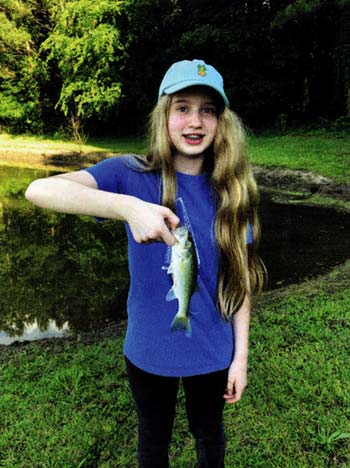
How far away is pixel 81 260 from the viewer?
6562 mm

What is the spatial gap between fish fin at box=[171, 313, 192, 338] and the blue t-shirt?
0.06 meters

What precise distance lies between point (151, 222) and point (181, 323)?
0.51 m

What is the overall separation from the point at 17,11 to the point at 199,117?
24.1 metres

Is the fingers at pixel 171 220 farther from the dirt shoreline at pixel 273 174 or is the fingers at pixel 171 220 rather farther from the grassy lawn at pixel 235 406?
the dirt shoreline at pixel 273 174

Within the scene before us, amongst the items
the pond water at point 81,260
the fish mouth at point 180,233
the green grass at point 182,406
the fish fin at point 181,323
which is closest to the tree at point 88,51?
the pond water at point 81,260

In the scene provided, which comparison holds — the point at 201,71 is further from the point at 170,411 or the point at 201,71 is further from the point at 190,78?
the point at 170,411

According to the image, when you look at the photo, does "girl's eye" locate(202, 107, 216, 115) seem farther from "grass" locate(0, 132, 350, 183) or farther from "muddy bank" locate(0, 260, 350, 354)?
"grass" locate(0, 132, 350, 183)

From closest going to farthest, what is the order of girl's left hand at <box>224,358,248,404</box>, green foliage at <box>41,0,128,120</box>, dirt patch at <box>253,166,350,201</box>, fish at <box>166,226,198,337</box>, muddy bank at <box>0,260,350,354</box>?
fish at <box>166,226,198,337</box>, girl's left hand at <box>224,358,248,404</box>, muddy bank at <box>0,260,350,354</box>, dirt patch at <box>253,166,350,201</box>, green foliage at <box>41,0,128,120</box>

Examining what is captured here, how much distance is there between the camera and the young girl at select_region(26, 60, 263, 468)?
166 centimetres

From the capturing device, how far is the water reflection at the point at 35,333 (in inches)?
171

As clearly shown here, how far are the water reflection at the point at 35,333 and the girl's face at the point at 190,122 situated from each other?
10.6 feet

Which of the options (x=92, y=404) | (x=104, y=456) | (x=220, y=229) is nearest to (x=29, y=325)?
(x=92, y=404)

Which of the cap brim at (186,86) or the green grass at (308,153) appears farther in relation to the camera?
the green grass at (308,153)

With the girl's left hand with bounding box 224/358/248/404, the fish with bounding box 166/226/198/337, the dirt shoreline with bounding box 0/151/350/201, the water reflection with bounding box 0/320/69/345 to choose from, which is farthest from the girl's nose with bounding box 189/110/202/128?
the dirt shoreline with bounding box 0/151/350/201
